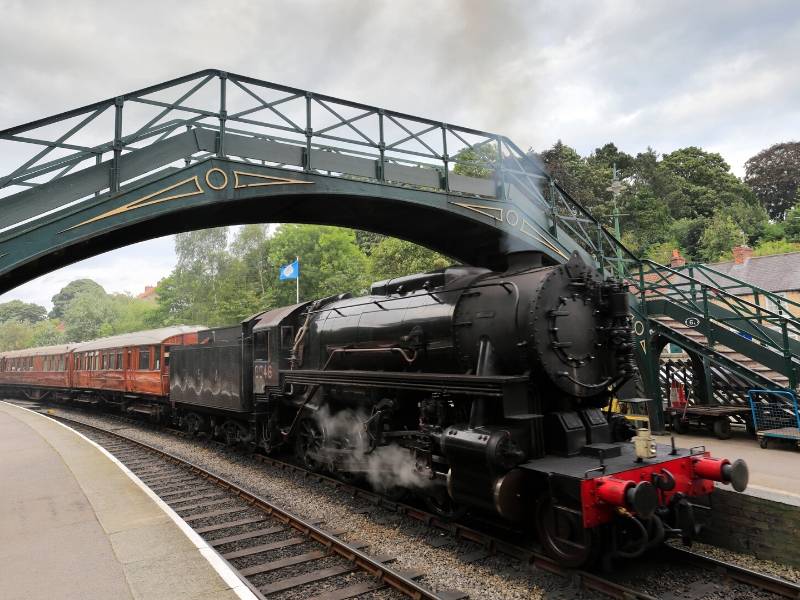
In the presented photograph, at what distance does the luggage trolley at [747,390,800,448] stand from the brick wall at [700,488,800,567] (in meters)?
3.88

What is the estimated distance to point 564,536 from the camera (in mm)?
5094

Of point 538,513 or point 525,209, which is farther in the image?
point 525,209

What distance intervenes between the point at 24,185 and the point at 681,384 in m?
13.8

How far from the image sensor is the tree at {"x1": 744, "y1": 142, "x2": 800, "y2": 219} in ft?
201

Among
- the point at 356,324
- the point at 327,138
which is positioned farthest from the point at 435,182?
the point at 356,324

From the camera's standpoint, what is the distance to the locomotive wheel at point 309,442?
937 cm

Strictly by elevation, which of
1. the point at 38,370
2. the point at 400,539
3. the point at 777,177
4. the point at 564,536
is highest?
the point at 777,177

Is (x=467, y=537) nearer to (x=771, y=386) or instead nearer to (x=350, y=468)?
(x=350, y=468)

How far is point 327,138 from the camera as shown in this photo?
400 inches

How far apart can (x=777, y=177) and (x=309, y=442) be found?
72.4 metres

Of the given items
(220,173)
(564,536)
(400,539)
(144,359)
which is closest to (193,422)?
(144,359)

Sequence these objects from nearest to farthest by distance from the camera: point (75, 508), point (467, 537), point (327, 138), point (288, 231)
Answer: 1. point (467, 537)
2. point (75, 508)
3. point (327, 138)
4. point (288, 231)

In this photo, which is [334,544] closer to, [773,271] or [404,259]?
[404,259]

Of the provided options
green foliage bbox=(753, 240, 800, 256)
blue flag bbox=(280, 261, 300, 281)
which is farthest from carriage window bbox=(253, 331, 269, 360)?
green foliage bbox=(753, 240, 800, 256)
